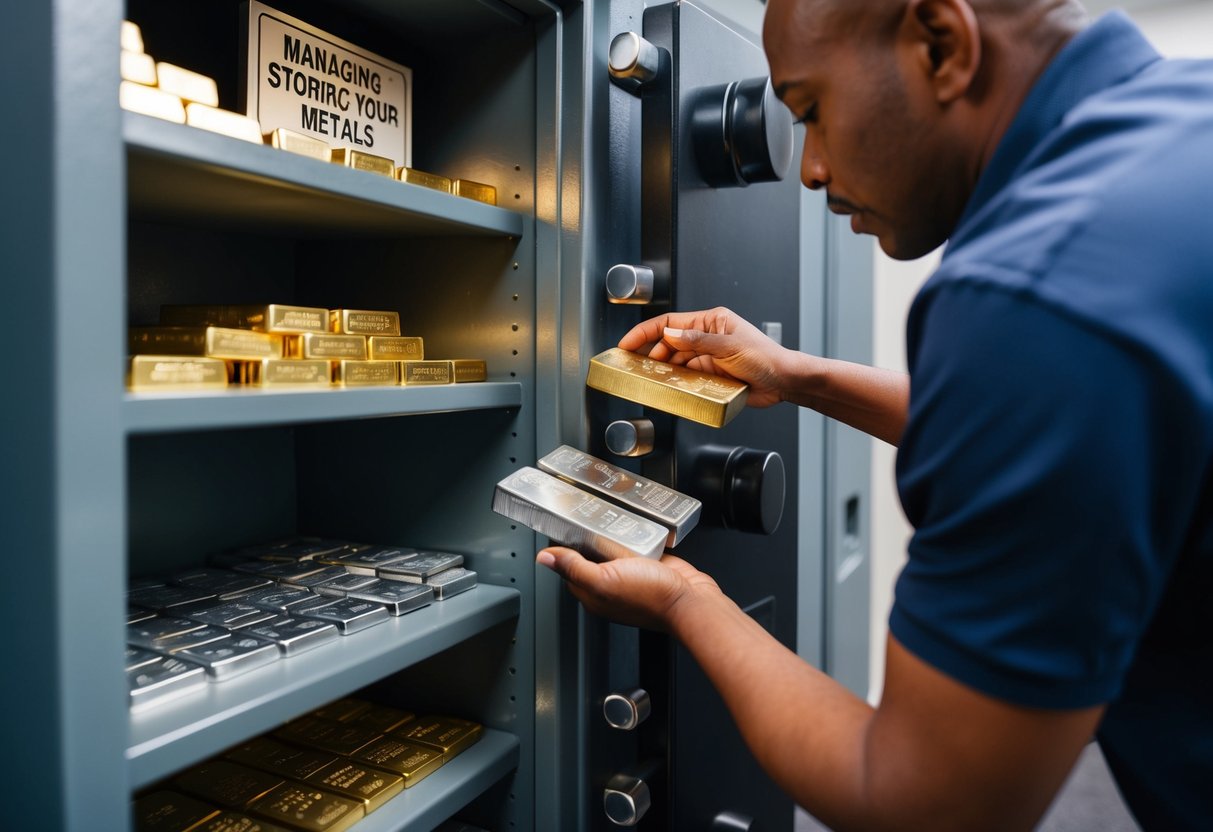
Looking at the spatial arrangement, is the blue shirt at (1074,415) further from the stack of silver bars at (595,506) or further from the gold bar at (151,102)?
the gold bar at (151,102)

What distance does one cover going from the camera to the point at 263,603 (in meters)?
0.92

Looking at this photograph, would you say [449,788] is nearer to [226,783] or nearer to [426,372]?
[226,783]

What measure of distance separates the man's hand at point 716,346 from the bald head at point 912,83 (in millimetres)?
301

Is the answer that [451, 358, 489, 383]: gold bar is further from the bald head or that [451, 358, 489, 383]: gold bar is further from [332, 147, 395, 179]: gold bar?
the bald head

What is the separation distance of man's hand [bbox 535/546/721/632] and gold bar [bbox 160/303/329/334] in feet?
1.12

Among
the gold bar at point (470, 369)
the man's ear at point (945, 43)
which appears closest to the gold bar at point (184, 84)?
the gold bar at point (470, 369)

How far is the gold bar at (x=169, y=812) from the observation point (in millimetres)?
845

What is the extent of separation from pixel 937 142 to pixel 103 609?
2.35 feet

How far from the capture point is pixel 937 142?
2.16 ft

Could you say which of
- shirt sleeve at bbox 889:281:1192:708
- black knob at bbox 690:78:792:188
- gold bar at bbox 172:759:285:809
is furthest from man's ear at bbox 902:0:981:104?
gold bar at bbox 172:759:285:809

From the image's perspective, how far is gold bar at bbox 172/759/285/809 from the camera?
899 millimetres

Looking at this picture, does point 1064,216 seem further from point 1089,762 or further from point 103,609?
point 1089,762

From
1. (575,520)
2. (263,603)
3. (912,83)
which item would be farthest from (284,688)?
(912,83)

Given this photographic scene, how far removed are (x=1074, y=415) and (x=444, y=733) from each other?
833 mm
